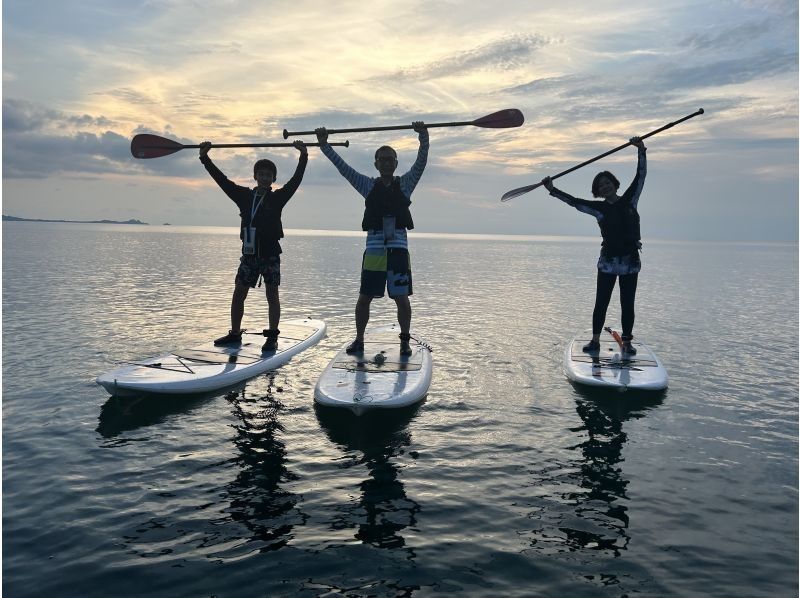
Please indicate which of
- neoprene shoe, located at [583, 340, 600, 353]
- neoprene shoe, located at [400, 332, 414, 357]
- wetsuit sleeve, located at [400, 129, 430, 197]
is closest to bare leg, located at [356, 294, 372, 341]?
neoprene shoe, located at [400, 332, 414, 357]

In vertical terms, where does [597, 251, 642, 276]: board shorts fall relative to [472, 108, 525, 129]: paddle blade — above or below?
below

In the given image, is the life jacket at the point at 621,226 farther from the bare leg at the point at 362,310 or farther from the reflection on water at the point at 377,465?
the reflection on water at the point at 377,465

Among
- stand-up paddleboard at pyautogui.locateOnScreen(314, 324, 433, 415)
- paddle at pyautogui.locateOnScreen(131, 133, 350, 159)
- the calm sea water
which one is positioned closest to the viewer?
the calm sea water

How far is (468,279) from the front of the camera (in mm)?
39938

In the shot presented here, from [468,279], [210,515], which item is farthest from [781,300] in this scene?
[210,515]

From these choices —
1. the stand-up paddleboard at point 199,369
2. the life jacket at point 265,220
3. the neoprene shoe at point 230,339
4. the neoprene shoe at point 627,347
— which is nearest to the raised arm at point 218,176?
the life jacket at point 265,220

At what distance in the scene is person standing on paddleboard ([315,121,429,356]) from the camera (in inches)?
398

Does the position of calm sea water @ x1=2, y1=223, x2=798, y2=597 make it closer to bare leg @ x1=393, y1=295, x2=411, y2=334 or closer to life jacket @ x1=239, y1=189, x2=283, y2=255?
bare leg @ x1=393, y1=295, x2=411, y2=334

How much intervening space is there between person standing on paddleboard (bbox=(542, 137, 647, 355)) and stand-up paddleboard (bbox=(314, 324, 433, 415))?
12.9 feet

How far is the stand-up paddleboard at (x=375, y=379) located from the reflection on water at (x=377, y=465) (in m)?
0.43

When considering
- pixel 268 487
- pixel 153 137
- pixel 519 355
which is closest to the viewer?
pixel 268 487

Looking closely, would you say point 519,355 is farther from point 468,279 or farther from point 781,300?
point 468,279

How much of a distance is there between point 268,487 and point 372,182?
577cm

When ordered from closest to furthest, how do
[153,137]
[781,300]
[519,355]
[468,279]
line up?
[153,137] → [519,355] → [781,300] → [468,279]
